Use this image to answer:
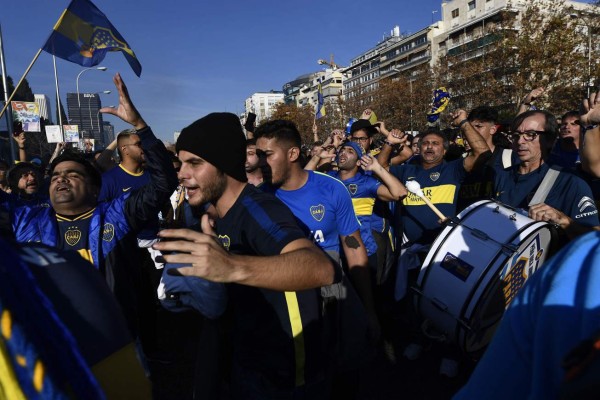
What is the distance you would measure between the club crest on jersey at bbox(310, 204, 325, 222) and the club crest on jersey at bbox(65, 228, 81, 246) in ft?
5.60

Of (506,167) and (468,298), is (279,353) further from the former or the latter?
(506,167)

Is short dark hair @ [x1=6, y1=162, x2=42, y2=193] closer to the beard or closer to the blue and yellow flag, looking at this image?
the blue and yellow flag

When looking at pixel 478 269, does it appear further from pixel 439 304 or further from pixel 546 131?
pixel 546 131

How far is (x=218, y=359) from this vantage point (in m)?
2.09

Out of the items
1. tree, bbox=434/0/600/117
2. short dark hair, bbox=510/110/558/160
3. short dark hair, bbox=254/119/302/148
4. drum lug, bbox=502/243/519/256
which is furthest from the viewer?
tree, bbox=434/0/600/117

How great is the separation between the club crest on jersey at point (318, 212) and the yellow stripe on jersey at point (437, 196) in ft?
5.58

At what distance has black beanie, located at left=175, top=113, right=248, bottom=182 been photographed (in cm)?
192

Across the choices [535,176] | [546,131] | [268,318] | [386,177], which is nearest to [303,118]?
[386,177]

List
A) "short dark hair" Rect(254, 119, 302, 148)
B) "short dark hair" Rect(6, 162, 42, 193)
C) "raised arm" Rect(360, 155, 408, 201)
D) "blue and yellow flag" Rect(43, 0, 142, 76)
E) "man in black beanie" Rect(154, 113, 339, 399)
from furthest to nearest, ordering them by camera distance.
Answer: "short dark hair" Rect(6, 162, 42, 193) < "blue and yellow flag" Rect(43, 0, 142, 76) < "raised arm" Rect(360, 155, 408, 201) < "short dark hair" Rect(254, 119, 302, 148) < "man in black beanie" Rect(154, 113, 339, 399)

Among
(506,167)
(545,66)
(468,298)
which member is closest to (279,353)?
(468,298)

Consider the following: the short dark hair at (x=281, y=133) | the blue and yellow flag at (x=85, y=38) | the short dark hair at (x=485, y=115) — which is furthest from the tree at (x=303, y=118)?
the short dark hair at (x=281, y=133)

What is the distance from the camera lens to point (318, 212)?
3.11 meters

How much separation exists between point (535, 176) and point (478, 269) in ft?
4.12

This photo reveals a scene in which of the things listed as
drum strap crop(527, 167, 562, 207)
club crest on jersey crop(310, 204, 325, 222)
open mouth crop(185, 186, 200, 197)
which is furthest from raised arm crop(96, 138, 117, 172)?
drum strap crop(527, 167, 562, 207)
